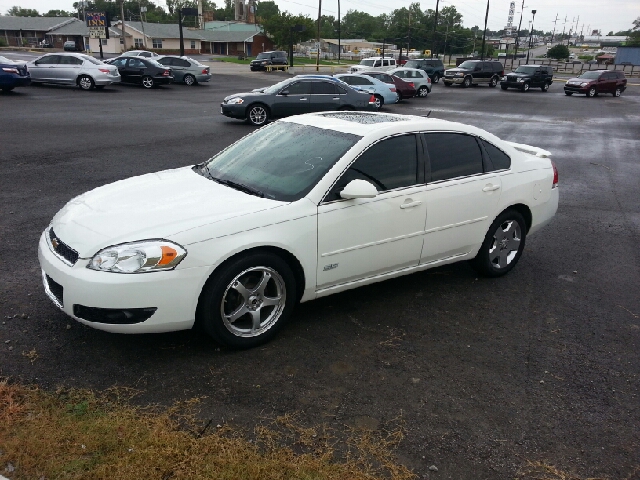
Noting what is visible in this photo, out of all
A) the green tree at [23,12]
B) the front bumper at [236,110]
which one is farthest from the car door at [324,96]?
the green tree at [23,12]

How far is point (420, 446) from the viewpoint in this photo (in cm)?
316

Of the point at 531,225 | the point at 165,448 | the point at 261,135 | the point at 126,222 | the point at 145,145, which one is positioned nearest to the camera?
the point at 165,448

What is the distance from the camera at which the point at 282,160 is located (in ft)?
15.3

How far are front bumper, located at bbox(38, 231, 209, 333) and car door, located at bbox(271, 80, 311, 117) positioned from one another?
44.4ft

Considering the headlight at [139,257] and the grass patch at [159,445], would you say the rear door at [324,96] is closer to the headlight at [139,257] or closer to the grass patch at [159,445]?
the headlight at [139,257]

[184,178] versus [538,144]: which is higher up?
[184,178]

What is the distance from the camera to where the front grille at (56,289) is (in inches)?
146

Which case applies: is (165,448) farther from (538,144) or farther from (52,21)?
(52,21)

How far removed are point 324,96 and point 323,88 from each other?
256mm

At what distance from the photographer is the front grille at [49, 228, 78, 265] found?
3.68 metres

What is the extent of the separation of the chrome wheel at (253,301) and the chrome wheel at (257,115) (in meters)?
13.3

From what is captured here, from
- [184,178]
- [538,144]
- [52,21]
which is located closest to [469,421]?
[184,178]

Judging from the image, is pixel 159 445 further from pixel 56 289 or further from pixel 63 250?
pixel 63 250

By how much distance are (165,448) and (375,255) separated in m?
2.25
